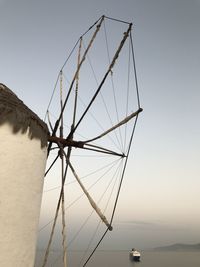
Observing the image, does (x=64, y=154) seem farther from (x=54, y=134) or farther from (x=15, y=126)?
(x=15, y=126)

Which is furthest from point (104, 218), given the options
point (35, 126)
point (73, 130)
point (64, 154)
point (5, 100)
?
point (5, 100)

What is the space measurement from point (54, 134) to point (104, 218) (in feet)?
13.5

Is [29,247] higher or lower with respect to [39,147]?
lower

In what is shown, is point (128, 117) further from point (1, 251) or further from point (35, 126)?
point (1, 251)

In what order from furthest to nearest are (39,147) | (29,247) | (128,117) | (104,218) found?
(128,117), (104,218), (39,147), (29,247)

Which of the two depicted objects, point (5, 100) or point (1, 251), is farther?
point (5, 100)

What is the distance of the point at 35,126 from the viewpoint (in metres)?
6.99

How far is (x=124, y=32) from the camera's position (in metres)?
13.3

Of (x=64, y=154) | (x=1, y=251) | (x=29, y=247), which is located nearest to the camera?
(x=1, y=251)

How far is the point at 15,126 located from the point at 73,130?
253 inches

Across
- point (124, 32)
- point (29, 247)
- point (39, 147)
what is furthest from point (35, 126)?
point (124, 32)

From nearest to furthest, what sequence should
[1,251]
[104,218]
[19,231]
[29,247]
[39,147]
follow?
[1,251] → [19,231] → [29,247] → [39,147] → [104,218]

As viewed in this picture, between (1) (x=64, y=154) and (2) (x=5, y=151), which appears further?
(1) (x=64, y=154)

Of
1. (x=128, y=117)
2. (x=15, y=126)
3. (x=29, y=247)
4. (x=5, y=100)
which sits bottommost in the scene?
(x=29, y=247)
